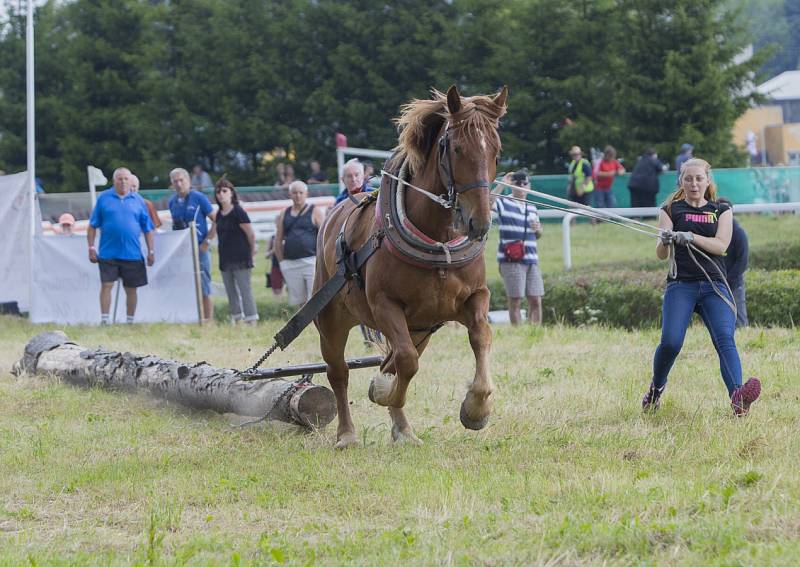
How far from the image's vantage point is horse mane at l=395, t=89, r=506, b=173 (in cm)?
677

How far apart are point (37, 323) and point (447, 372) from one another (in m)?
7.37

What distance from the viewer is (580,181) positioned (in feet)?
79.5

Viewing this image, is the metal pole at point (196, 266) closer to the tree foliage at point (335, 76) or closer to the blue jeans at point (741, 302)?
the blue jeans at point (741, 302)

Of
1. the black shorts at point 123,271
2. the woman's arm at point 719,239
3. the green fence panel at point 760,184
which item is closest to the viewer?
the woman's arm at point 719,239

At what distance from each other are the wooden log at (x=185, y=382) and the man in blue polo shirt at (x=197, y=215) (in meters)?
4.50

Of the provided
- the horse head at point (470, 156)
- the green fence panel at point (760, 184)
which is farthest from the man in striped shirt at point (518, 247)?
the green fence panel at point (760, 184)

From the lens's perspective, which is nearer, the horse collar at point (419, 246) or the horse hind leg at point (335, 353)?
the horse collar at point (419, 246)

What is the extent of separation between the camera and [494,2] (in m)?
32.6

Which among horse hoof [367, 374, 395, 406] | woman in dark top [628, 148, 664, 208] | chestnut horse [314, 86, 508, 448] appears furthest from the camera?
woman in dark top [628, 148, 664, 208]

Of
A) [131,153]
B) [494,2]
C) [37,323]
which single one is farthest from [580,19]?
[37,323]

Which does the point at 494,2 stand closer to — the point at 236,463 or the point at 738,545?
the point at 236,463

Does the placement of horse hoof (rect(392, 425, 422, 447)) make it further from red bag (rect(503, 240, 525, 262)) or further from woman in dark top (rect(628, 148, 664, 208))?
woman in dark top (rect(628, 148, 664, 208))

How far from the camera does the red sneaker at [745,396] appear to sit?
7.61 m

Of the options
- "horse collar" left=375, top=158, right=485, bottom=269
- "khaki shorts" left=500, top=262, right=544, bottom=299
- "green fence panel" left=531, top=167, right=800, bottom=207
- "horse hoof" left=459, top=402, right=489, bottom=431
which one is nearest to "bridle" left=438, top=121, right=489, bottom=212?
"horse collar" left=375, top=158, right=485, bottom=269
